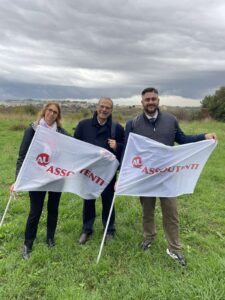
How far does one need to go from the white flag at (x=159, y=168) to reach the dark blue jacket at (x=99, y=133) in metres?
0.40

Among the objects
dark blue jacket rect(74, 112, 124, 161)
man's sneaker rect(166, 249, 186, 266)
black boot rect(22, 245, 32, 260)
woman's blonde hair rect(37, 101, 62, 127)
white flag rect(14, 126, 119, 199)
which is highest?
woman's blonde hair rect(37, 101, 62, 127)

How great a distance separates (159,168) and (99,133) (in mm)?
1089

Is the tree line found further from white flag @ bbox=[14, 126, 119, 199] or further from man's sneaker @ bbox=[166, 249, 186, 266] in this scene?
man's sneaker @ bbox=[166, 249, 186, 266]

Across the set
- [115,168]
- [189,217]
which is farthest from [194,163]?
[189,217]

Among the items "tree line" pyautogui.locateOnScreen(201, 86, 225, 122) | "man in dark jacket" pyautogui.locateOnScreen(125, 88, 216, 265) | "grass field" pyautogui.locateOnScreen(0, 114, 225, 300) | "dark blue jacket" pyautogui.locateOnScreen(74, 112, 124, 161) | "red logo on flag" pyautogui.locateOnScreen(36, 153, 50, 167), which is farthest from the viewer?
"tree line" pyautogui.locateOnScreen(201, 86, 225, 122)

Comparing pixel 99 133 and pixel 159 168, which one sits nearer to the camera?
pixel 159 168

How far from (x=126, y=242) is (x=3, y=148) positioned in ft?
36.0

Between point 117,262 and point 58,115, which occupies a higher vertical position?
point 58,115

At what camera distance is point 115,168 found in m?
5.51

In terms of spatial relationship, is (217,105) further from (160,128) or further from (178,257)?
(178,257)

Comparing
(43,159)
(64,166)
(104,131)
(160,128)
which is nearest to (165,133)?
(160,128)

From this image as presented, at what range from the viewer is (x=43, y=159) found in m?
5.23

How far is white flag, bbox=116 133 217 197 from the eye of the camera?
507 cm

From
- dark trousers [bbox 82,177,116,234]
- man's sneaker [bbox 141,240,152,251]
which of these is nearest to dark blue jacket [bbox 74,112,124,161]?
dark trousers [bbox 82,177,116,234]
